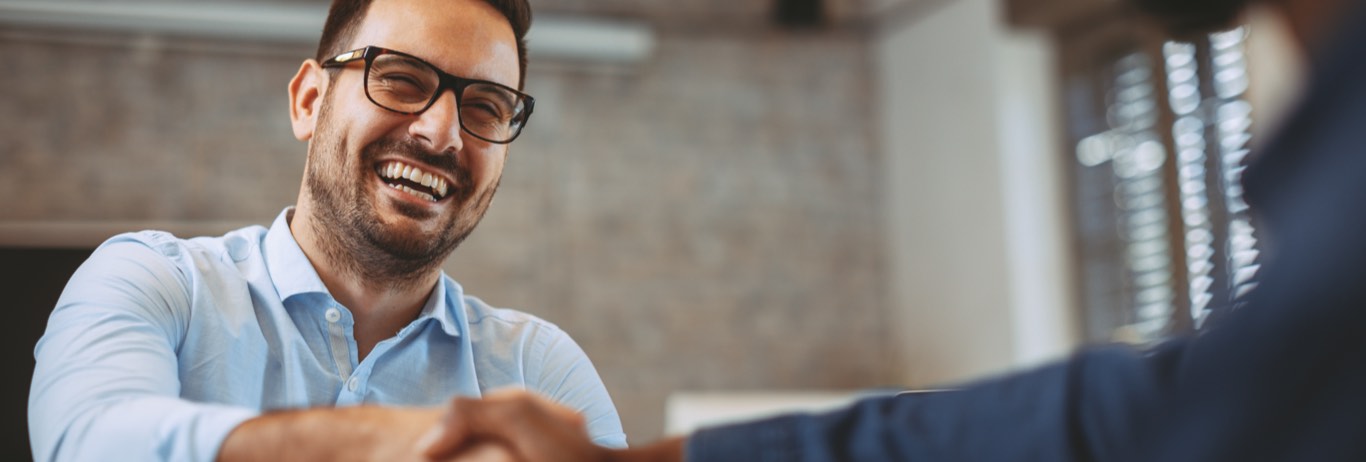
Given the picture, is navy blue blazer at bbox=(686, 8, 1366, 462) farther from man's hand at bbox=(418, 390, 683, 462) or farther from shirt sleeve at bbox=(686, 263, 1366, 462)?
man's hand at bbox=(418, 390, 683, 462)

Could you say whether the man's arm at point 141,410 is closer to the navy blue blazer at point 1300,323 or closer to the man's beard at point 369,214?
the man's beard at point 369,214

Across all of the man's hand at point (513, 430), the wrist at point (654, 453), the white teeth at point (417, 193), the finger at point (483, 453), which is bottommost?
the wrist at point (654, 453)

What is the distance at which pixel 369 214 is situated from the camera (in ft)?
1.47

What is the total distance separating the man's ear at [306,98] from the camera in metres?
0.47

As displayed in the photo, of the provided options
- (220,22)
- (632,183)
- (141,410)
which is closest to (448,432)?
(141,410)

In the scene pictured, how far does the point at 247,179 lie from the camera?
52cm

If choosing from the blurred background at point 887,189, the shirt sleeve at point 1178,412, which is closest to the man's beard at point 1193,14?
the shirt sleeve at point 1178,412

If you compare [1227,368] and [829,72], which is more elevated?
[829,72]

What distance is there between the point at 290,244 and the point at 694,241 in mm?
2604

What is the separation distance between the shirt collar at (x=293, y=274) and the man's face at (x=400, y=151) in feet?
0.05

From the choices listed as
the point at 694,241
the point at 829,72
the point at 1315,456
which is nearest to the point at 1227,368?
the point at 1315,456

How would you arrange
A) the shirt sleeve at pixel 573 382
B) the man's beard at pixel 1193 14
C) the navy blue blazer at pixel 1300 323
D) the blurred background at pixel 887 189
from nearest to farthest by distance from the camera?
the navy blue blazer at pixel 1300 323 → the man's beard at pixel 1193 14 → the shirt sleeve at pixel 573 382 → the blurred background at pixel 887 189

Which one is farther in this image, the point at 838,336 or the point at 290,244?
the point at 838,336

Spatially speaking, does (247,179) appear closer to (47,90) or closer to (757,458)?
(47,90)
